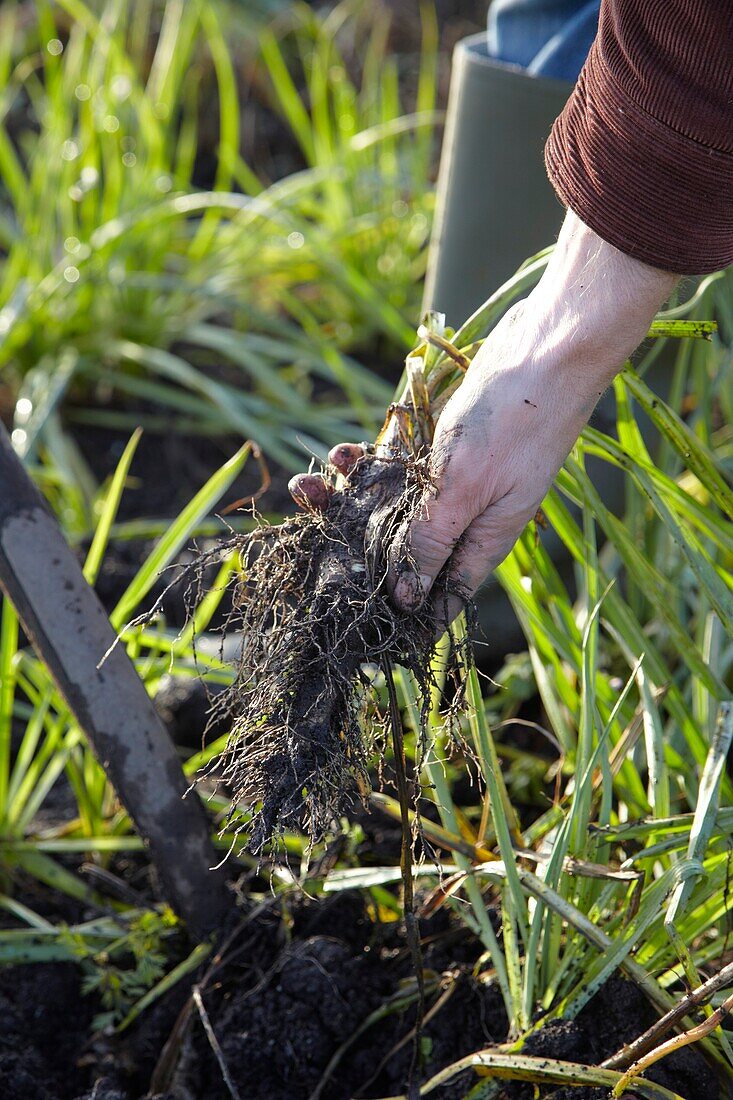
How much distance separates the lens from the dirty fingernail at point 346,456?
0.84 m

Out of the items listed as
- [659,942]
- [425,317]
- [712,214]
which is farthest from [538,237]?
[659,942]

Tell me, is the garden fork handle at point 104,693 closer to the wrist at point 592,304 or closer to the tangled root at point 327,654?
the tangled root at point 327,654

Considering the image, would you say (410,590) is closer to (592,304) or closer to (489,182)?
(592,304)

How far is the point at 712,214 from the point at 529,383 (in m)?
0.17

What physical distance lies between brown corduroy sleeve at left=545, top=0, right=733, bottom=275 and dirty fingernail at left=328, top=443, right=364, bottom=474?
0.28 metres

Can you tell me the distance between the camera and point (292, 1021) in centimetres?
92

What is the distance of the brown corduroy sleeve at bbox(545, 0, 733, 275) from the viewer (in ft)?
2.02

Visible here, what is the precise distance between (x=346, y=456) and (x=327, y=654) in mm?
183

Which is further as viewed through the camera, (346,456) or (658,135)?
(346,456)

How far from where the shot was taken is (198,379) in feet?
6.09

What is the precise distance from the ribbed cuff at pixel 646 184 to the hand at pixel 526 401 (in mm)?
19

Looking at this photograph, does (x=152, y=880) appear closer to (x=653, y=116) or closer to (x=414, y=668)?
(x=414, y=668)

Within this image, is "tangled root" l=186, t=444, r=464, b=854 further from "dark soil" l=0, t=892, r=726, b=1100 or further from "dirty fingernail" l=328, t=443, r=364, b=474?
"dark soil" l=0, t=892, r=726, b=1100

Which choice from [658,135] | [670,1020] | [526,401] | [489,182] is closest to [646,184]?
[658,135]
